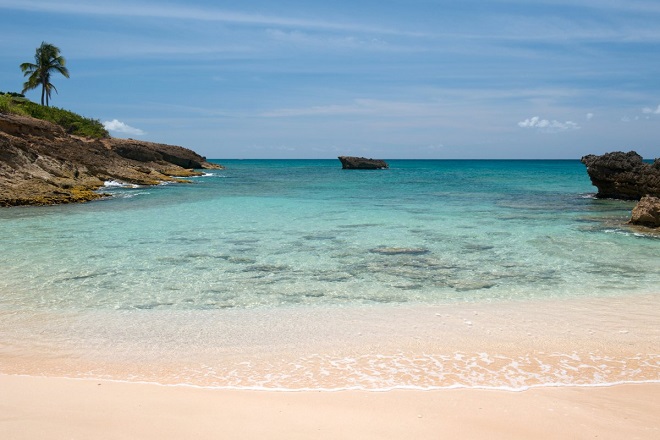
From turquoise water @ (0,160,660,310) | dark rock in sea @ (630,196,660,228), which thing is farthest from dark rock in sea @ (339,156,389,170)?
dark rock in sea @ (630,196,660,228)

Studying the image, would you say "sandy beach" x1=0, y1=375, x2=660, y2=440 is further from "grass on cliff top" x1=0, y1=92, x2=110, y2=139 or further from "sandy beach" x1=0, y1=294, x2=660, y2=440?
"grass on cliff top" x1=0, y1=92, x2=110, y2=139

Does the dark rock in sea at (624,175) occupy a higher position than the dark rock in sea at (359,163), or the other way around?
the dark rock in sea at (359,163)

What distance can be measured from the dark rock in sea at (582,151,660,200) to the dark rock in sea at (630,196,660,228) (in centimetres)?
814

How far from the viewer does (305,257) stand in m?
12.0

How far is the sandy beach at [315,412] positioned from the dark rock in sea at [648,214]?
1325 centimetres

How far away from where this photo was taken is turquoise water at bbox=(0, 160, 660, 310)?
8.81 meters

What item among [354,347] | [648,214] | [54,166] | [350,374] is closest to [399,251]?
[354,347]

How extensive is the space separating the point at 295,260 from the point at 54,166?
2244 centimetres

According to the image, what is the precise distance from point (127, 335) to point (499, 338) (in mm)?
4854

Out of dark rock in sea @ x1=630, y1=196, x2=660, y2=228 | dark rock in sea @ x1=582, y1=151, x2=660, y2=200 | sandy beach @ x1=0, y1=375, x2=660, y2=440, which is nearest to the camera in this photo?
sandy beach @ x1=0, y1=375, x2=660, y2=440

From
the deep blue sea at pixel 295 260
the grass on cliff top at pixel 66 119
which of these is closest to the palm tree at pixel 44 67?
the grass on cliff top at pixel 66 119

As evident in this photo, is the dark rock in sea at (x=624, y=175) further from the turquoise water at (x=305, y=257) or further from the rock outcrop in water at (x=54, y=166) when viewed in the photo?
the rock outcrop in water at (x=54, y=166)

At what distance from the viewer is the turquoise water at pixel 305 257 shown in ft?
28.9

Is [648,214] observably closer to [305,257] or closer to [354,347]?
[305,257]
